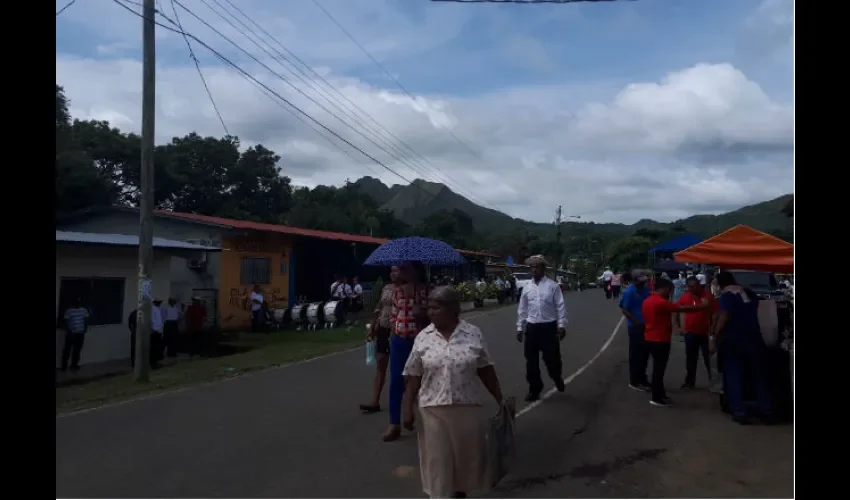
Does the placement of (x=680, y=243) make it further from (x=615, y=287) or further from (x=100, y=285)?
(x=615, y=287)

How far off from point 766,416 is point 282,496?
5.23 metres

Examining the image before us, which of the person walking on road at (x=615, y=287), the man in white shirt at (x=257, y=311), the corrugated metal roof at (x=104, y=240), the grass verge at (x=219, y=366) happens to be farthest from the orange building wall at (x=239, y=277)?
the person walking on road at (x=615, y=287)

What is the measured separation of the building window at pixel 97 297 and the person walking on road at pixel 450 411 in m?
12.7

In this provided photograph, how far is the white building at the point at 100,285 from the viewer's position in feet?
49.5

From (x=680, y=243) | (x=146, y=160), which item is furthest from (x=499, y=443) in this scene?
(x=680, y=243)

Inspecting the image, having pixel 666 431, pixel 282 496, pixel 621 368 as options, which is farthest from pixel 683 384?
pixel 282 496

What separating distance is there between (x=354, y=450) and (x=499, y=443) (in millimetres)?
2399

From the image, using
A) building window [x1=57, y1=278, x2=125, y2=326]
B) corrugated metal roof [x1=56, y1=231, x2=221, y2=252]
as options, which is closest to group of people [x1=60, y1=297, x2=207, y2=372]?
building window [x1=57, y1=278, x2=125, y2=326]

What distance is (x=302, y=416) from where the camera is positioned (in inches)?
338

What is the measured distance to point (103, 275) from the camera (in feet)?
53.3

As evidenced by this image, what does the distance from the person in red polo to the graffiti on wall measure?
1583 cm

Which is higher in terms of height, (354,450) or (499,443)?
(499,443)

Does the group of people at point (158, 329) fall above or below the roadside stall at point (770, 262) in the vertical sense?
below

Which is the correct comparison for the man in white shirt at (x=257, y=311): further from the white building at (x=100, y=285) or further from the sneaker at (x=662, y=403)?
the sneaker at (x=662, y=403)
